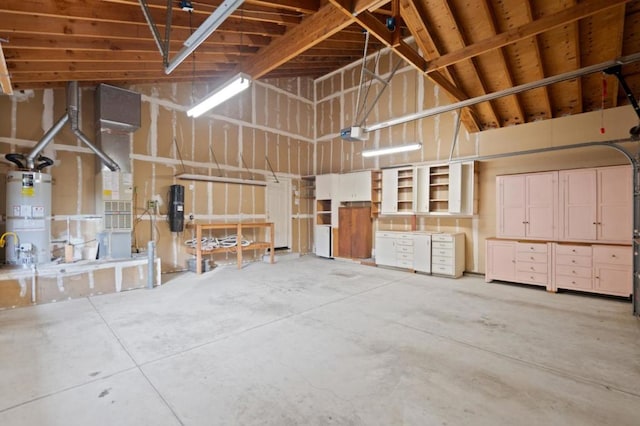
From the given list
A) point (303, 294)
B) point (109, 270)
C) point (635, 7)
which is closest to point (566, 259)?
point (635, 7)

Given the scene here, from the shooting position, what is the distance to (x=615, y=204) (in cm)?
443

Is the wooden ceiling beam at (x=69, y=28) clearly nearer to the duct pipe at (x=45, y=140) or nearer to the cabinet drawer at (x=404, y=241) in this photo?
the duct pipe at (x=45, y=140)

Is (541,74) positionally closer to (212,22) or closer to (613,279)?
(613,279)

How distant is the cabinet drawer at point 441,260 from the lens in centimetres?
585

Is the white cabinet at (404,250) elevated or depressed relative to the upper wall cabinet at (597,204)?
depressed

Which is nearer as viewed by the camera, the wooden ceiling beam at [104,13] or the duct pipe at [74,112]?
the wooden ceiling beam at [104,13]

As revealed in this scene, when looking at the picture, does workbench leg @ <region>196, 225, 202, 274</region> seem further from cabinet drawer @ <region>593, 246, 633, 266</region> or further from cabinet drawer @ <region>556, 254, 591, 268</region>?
cabinet drawer @ <region>593, 246, 633, 266</region>

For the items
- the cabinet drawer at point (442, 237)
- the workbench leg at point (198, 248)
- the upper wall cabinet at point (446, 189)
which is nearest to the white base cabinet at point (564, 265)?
the cabinet drawer at point (442, 237)

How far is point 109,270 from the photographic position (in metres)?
4.70

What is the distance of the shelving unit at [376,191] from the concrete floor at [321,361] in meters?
3.23

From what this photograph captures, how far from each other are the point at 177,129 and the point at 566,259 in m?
7.67

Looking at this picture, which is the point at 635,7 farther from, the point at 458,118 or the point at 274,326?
the point at 274,326

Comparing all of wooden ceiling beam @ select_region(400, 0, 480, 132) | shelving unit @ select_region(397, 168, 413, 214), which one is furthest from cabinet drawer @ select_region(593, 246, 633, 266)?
shelving unit @ select_region(397, 168, 413, 214)

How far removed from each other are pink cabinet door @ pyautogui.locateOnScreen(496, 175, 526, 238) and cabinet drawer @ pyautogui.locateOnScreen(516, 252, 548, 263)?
0.37 m
